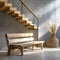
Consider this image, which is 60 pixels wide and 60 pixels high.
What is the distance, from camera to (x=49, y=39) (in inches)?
395

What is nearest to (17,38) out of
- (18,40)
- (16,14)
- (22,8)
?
(18,40)

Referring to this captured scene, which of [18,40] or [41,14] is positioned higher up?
[41,14]

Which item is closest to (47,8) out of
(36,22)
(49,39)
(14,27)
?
(36,22)

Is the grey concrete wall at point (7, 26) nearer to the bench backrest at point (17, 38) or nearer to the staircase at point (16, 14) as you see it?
the staircase at point (16, 14)

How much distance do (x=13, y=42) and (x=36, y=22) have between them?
2.84 m

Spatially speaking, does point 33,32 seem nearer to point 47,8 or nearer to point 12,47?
point 47,8

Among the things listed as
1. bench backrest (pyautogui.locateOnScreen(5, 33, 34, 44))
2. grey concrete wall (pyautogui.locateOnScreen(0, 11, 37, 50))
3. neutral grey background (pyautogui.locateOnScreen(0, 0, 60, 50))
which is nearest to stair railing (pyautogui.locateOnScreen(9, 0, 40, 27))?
neutral grey background (pyautogui.locateOnScreen(0, 0, 60, 50))

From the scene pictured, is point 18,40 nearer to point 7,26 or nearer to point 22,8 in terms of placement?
point 7,26

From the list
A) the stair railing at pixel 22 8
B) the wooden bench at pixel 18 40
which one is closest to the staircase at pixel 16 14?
the stair railing at pixel 22 8

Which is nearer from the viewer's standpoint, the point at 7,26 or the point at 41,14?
the point at 7,26

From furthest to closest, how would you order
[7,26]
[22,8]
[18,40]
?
[22,8] < [7,26] < [18,40]

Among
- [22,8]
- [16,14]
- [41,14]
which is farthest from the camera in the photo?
[41,14]

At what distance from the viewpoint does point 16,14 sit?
27.5ft

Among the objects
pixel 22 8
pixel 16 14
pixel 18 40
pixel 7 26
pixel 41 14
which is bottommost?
pixel 18 40
